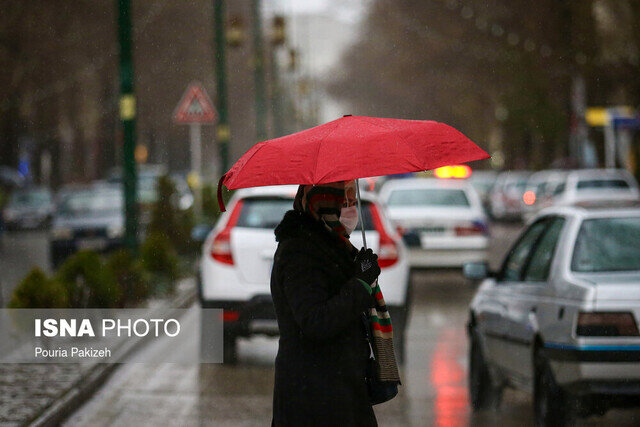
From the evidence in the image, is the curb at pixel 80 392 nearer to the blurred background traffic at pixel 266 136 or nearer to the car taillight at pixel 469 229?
the blurred background traffic at pixel 266 136

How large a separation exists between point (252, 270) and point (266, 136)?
107 feet

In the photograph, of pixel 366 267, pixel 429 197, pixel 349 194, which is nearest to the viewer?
pixel 366 267

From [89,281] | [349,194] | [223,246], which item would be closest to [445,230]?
[89,281]

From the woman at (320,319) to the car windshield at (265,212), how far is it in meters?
6.12

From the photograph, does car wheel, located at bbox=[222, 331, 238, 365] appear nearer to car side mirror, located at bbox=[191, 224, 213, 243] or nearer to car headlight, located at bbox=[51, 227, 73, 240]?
car side mirror, located at bbox=[191, 224, 213, 243]

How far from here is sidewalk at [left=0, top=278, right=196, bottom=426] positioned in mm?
7699

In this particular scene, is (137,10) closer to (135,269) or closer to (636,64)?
(636,64)

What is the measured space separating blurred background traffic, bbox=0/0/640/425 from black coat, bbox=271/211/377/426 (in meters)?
3.70

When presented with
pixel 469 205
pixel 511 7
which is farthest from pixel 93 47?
pixel 469 205

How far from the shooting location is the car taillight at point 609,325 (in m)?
5.96

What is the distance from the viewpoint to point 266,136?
42562mm

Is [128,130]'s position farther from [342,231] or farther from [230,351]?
[342,231]

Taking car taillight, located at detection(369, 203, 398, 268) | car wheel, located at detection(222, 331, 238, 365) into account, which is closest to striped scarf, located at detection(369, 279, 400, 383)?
car taillight, located at detection(369, 203, 398, 268)

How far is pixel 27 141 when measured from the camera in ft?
177
